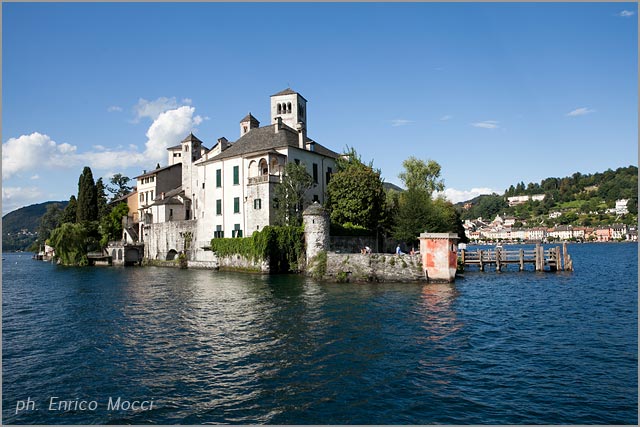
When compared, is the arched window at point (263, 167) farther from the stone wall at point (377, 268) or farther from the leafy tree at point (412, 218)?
the stone wall at point (377, 268)

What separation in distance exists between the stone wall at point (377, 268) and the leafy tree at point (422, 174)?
3153cm

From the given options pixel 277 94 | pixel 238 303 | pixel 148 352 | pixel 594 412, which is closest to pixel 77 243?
pixel 277 94

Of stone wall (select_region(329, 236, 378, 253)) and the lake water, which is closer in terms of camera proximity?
the lake water

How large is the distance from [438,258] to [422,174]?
33.4 meters

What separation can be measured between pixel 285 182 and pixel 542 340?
104ft

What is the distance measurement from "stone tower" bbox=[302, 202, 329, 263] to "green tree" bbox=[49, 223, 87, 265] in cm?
4293

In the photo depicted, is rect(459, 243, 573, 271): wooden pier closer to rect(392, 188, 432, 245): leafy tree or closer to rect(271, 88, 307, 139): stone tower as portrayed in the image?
rect(392, 188, 432, 245): leafy tree

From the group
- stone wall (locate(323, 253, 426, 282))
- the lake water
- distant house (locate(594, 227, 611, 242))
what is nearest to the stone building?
stone wall (locate(323, 253, 426, 282))

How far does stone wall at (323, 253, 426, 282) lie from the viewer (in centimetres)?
3522

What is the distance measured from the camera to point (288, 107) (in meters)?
63.6

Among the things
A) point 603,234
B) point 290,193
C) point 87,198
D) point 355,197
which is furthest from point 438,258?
point 603,234

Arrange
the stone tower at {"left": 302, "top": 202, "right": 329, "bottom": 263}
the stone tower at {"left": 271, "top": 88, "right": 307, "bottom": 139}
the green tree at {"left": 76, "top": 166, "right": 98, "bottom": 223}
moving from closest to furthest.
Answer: the stone tower at {"left": 302, "top": 202, "right": 329, "bottom": 263} → the stone tower at {"left": 271, "top": 88, "right": 307, "bottom": 139} → the green tree at {"left": 76, "top": 166, "right": 98, "bottom": 223}

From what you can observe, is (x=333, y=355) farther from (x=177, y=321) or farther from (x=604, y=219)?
(x=604, y=219)

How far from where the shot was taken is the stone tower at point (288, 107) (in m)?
63.2
